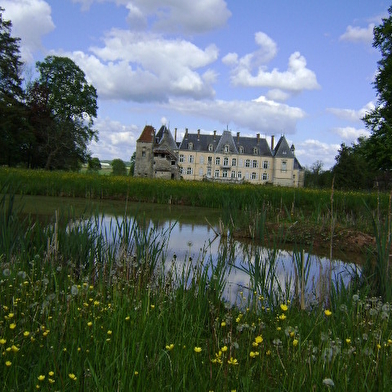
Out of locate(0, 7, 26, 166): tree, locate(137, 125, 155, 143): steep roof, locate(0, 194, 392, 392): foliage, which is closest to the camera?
locate(0, 194, 392, 392): foliage

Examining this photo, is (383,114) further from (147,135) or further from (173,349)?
(147,135)

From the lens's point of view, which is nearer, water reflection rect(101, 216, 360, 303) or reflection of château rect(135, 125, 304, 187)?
water reflection rect(101, 216, 360, 303)

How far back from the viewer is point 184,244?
8.34 meters

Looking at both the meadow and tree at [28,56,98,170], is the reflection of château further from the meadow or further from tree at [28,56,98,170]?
the meadow

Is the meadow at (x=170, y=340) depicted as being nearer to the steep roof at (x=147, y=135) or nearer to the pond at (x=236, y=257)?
the pond at (x=236, y=257)

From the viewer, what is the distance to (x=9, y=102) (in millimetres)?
32844

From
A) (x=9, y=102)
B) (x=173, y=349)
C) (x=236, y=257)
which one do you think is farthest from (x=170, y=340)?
(x=9, y=102)

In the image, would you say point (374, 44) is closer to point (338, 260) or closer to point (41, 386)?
point (338, 260)

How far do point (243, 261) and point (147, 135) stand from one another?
152 feet

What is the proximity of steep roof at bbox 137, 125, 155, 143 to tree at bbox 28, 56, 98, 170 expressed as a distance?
9598mm

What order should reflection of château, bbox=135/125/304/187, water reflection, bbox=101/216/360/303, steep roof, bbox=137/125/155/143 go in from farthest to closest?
reflection of château, bbox=135/125/304/187
steep roof, bbox=137/125/155/143
water reflection, bbox=101/216/360/303

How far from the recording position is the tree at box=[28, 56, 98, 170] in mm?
36844

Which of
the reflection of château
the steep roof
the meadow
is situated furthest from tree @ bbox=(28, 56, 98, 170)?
the meadow

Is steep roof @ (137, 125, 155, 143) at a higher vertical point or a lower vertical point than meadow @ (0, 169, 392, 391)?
higher
